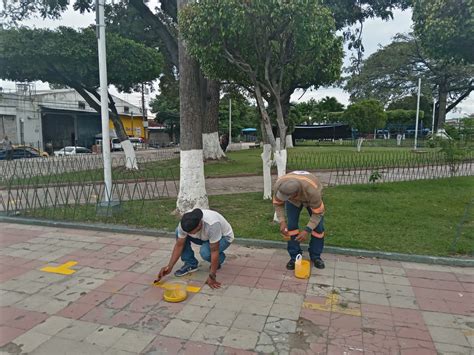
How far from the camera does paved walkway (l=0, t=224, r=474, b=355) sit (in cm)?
259

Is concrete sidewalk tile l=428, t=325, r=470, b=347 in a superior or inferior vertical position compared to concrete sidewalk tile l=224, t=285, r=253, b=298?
inferior

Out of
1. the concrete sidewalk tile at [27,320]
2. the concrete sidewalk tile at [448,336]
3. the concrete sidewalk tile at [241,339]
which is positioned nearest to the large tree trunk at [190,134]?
the concrete sidewalk tile at [27,320]

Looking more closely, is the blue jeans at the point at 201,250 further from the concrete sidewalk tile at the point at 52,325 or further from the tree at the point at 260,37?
the tree at the point at 260,37

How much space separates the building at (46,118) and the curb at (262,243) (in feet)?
69.7

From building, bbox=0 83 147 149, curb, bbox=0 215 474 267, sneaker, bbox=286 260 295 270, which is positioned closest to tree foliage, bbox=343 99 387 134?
Result: building, bbox=0 83 147 149

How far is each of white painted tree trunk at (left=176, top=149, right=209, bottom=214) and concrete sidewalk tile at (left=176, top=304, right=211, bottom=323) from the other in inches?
117

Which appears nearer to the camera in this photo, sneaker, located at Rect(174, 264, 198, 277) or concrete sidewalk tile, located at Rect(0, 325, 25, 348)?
concrete sidewalk tile, located at Rect(0, 325, 25, 348)

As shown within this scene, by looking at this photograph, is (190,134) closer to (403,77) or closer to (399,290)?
(399,290)

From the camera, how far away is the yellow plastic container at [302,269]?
370cm

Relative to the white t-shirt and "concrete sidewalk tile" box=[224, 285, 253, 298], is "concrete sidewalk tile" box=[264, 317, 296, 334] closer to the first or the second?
"concrete sidewalk tile" box=[224, 285, 253, 298]

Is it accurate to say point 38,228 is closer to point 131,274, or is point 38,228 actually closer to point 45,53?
point 131,274

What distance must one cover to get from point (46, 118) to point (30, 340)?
33.1 meters

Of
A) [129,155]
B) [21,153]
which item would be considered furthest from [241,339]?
[21,153]

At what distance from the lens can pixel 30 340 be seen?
2.63m
